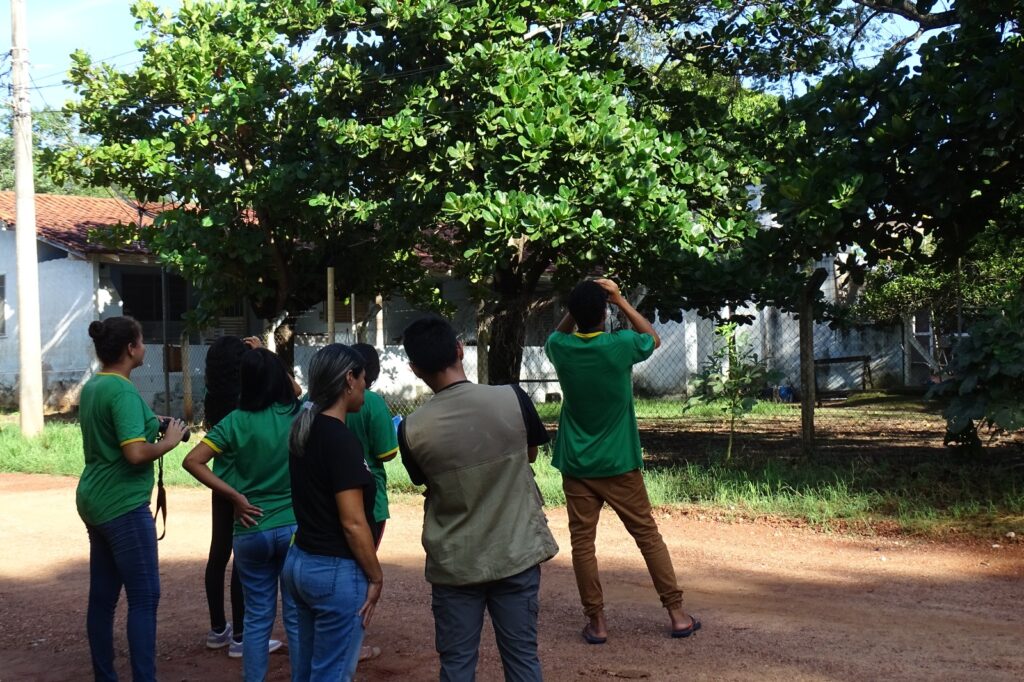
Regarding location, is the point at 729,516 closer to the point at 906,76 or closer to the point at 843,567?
the point at 843,567

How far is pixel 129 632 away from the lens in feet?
15.0

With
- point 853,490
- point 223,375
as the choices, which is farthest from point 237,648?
point 853,490

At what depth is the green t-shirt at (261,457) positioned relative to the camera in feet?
14.5

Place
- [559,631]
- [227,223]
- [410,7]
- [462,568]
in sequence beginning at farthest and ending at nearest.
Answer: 1. [227,223]
2. [410,7]
3. [559,631]
4. [462,568]

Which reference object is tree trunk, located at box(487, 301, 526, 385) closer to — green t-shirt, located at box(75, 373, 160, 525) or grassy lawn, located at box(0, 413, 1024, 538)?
grassy lawn, located at box(0, 413, 1024, 538)

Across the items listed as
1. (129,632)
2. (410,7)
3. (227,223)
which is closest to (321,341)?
(227,223)

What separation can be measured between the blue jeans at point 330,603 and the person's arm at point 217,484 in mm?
744

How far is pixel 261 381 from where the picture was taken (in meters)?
4.45

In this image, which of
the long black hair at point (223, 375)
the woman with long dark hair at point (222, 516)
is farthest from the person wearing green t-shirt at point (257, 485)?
the long black hair at point (223, 375)

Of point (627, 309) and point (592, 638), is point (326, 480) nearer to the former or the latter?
point (627, 309)

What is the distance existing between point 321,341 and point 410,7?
36.1 ft

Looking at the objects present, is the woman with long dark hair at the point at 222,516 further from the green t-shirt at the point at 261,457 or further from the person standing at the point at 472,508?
the person standing at the point at 472,508

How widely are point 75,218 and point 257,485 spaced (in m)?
20.8

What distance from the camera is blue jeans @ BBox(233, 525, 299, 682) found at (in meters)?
4.44
